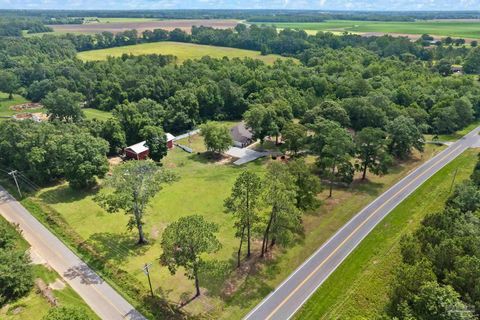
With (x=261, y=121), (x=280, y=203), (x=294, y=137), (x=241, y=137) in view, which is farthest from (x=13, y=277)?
(x=241, y=137)

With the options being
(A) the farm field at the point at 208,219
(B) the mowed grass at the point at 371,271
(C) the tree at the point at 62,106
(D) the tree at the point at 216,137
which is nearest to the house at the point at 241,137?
(D) the tree at the point at 216,137

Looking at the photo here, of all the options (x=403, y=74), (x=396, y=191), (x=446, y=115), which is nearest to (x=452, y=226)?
(x=396, y=191)

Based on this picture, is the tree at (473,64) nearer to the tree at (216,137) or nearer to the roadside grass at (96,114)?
the tree at (216,137)

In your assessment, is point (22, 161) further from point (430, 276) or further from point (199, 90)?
point (430, 276)

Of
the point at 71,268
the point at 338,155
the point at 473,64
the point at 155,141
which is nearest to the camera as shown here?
the point at 71,268

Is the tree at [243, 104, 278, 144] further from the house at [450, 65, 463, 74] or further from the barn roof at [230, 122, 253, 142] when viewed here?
the house at [450, 65, 463, 74]

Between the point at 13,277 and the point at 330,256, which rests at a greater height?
the point at 13,277

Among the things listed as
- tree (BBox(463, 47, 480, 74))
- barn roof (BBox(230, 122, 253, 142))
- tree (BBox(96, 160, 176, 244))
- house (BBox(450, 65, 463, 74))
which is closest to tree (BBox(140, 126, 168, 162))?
barn roof (BBox(230, 122, 253, 142))

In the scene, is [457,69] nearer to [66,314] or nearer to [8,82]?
[66,314]
